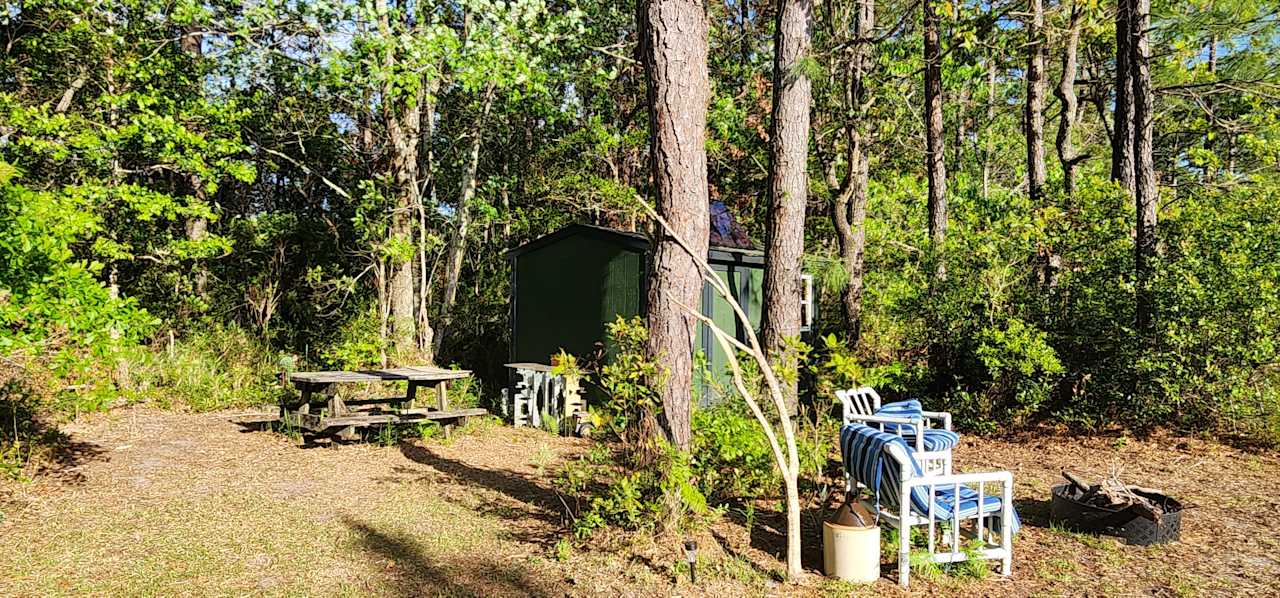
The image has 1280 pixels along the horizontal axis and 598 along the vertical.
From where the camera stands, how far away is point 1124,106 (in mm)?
8156

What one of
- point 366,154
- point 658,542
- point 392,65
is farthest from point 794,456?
point 366,154

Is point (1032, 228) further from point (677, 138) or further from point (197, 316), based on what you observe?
point (197, 316)

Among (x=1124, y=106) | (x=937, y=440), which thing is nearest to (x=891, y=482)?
(x=937, y=440)

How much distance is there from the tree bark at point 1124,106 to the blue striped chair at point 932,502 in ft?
18.8

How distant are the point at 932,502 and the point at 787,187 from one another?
3.50 metres

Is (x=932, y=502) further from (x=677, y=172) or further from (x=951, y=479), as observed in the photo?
(x=677, y=172)

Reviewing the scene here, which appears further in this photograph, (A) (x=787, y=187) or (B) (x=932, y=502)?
(A) (x=787, y=187)

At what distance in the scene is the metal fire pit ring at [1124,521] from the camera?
450cm

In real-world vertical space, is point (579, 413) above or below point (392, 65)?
below

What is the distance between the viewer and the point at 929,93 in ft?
35.0

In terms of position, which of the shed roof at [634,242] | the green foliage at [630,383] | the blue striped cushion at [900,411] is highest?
the shed roof at [634,242]

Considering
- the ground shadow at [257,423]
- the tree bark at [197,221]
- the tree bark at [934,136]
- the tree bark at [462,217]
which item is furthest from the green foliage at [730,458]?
the tree bark at [197,221]

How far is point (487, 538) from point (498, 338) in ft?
Answer: 26.5

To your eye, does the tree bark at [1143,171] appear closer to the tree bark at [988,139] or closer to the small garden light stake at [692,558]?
the small garden light stake at [692,558]
